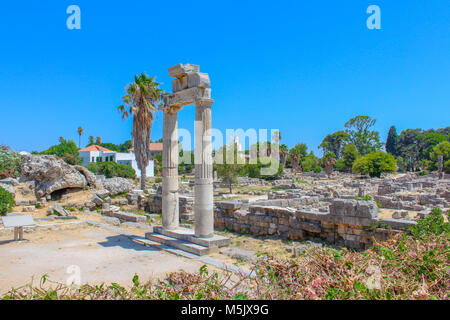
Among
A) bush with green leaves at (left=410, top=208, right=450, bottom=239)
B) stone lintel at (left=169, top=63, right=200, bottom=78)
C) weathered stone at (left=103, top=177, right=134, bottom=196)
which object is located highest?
stone lintel at (left=169, top=63, right=200, bottom=78)

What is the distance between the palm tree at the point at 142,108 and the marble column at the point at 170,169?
16465 mm

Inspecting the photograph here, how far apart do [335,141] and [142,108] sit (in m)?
76.4

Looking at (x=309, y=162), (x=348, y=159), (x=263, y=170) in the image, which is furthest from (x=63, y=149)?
(x=348, y=159)

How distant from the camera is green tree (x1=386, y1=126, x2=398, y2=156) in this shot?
280 ft

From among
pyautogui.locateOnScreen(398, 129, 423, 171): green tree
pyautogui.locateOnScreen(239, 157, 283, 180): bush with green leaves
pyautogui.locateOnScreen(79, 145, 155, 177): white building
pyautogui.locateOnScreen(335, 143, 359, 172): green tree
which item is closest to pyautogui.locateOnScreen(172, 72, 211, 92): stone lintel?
pyautogui.locateOnScreen(239, 157, 283, 180): bush with green leaves

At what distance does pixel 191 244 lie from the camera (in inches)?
355

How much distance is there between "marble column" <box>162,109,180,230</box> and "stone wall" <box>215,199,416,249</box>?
10.1ft

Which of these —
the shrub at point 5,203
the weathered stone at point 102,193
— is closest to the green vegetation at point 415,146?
the weathered stone at point 102,193

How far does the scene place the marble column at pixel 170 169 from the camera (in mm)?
10375

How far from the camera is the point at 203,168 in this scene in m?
9.16

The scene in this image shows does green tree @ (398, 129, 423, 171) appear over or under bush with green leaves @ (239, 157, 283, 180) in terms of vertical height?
over

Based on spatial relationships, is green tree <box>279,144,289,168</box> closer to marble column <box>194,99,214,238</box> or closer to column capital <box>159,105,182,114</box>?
column capital <box>159,105,182,114</box>

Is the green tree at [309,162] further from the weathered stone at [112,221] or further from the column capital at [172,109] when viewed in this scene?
the column capital at [172,109]
